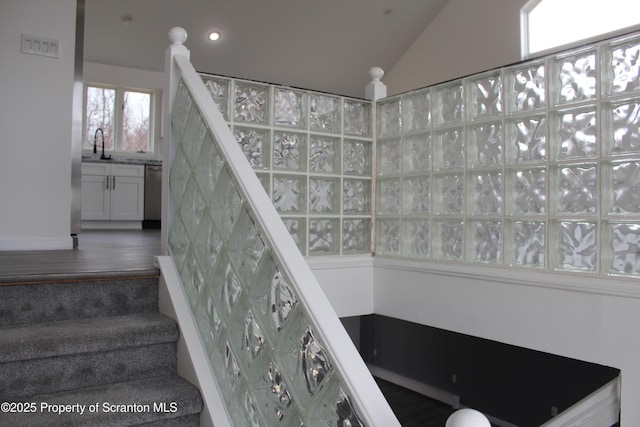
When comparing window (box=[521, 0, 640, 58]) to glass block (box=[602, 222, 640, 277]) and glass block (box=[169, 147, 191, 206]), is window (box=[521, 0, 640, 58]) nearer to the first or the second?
glass block (box=[602, 222, 640, 277])

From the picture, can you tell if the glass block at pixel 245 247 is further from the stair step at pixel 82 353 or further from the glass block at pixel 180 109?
the glass block at pixel 180 109

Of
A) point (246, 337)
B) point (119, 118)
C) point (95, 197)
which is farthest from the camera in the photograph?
point (119, 118)

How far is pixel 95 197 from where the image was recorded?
639 centimetres

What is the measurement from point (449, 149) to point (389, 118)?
47 cm

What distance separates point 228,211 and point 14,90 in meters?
2.29

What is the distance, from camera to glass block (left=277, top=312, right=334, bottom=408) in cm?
107

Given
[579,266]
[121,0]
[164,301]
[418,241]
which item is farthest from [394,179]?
[121,0]

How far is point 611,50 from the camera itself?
1945 mm

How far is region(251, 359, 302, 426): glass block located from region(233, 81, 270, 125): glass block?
58.4 inches

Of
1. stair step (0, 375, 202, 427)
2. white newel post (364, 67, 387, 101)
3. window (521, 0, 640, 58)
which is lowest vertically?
stair step (0, 375, 202, 427)

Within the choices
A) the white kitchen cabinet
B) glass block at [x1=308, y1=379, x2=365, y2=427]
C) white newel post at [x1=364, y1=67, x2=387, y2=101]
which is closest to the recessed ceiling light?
the white kitchen cabinet

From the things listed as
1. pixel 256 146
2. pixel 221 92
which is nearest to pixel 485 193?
pixel 256 146

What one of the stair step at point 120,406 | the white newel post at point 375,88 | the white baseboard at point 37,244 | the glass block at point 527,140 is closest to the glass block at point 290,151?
the white newel post at point 375,88

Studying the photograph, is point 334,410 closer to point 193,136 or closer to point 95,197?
point 193,136
